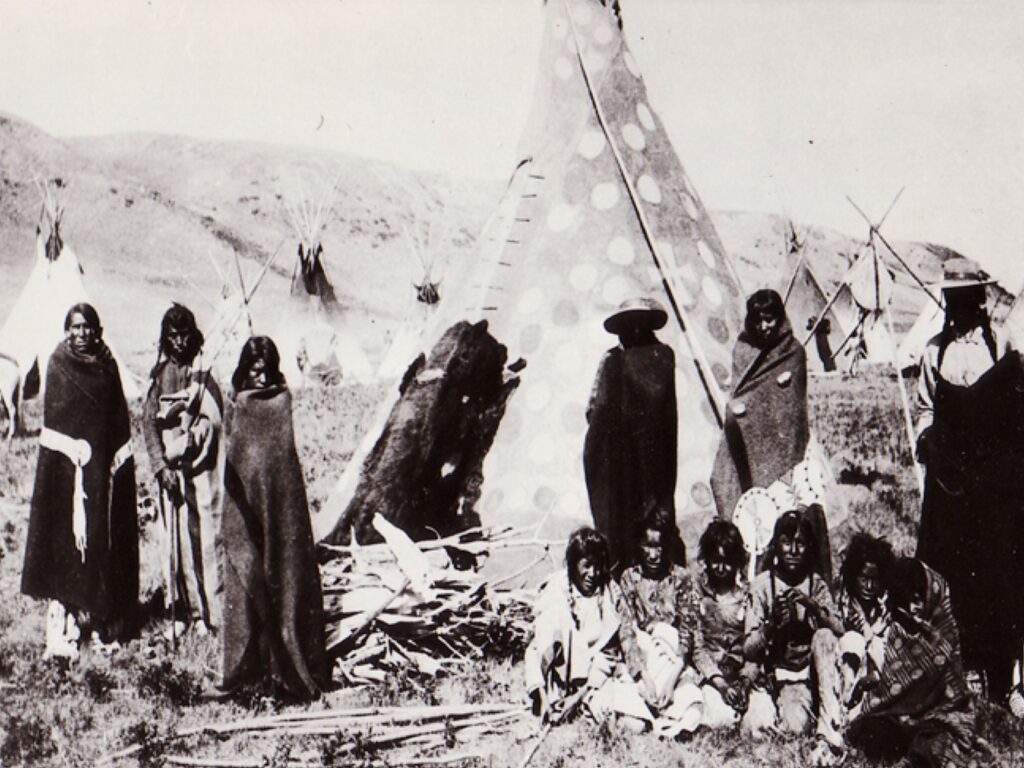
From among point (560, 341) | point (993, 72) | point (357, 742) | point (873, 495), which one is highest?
point (993, 72)

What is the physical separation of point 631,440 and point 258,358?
64.1 inches

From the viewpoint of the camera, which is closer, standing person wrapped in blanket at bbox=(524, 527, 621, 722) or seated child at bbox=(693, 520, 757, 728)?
seated child at bbox=(693, 520, 757, 728)

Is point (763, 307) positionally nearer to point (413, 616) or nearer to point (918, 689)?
point (918, 689)

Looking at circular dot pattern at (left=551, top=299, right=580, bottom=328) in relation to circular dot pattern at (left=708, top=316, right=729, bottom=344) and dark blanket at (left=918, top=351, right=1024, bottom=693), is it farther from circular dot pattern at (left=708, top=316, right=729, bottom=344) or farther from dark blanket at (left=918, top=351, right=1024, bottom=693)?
dark blanket at (left=918, top=351, right=1024, bottom=693)

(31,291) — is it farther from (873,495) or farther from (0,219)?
(0,219)

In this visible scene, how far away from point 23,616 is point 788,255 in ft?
40.5

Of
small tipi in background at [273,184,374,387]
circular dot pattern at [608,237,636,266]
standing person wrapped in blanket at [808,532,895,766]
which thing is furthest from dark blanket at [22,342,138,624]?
small tipi in background at [273,184,374,387]

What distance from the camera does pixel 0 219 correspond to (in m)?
24.3

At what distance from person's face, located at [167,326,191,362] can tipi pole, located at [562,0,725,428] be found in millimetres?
2435

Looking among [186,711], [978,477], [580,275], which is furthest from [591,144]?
[186,711]

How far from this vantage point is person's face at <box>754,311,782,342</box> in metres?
4.74

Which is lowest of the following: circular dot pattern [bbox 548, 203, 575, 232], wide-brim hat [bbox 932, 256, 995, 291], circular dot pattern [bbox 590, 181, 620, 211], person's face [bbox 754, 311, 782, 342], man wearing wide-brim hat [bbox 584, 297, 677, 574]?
man wearing wide-brim hat [bbox 584, 297, 677, 574]

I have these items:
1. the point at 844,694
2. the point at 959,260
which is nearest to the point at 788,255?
the point at 959,260

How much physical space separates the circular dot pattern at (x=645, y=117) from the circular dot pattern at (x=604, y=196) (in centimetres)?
56
